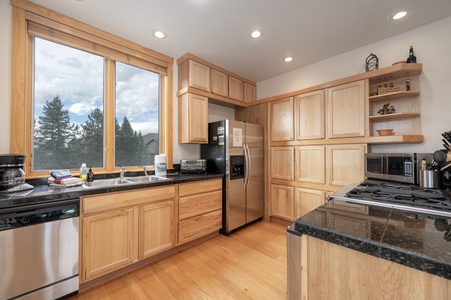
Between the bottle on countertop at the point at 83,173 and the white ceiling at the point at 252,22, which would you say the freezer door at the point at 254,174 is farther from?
the bottle on countertop at the point at 83,173

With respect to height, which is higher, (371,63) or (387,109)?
(371,63)

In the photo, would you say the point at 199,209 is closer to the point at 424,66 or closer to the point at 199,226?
the point at 199,226

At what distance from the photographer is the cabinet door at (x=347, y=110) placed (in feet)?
7.50

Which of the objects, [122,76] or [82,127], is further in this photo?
[122,76]

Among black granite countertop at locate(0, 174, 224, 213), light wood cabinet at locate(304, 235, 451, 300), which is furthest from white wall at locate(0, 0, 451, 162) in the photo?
light wood cabinet at locate(304, 235, 451, 300)

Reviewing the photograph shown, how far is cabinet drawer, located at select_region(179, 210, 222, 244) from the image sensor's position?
2.29 metres

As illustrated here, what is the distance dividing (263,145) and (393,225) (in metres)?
2.61

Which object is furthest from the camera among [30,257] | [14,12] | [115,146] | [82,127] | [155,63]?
[155,63]

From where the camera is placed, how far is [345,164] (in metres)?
2.40

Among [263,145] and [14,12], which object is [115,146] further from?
[263,145]

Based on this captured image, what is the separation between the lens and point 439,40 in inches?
80.7

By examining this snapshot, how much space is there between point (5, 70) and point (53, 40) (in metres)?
0.54

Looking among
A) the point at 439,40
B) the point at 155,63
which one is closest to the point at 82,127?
the point at 155,63

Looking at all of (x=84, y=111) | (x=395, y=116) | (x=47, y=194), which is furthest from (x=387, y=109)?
(x=84, y=111)
